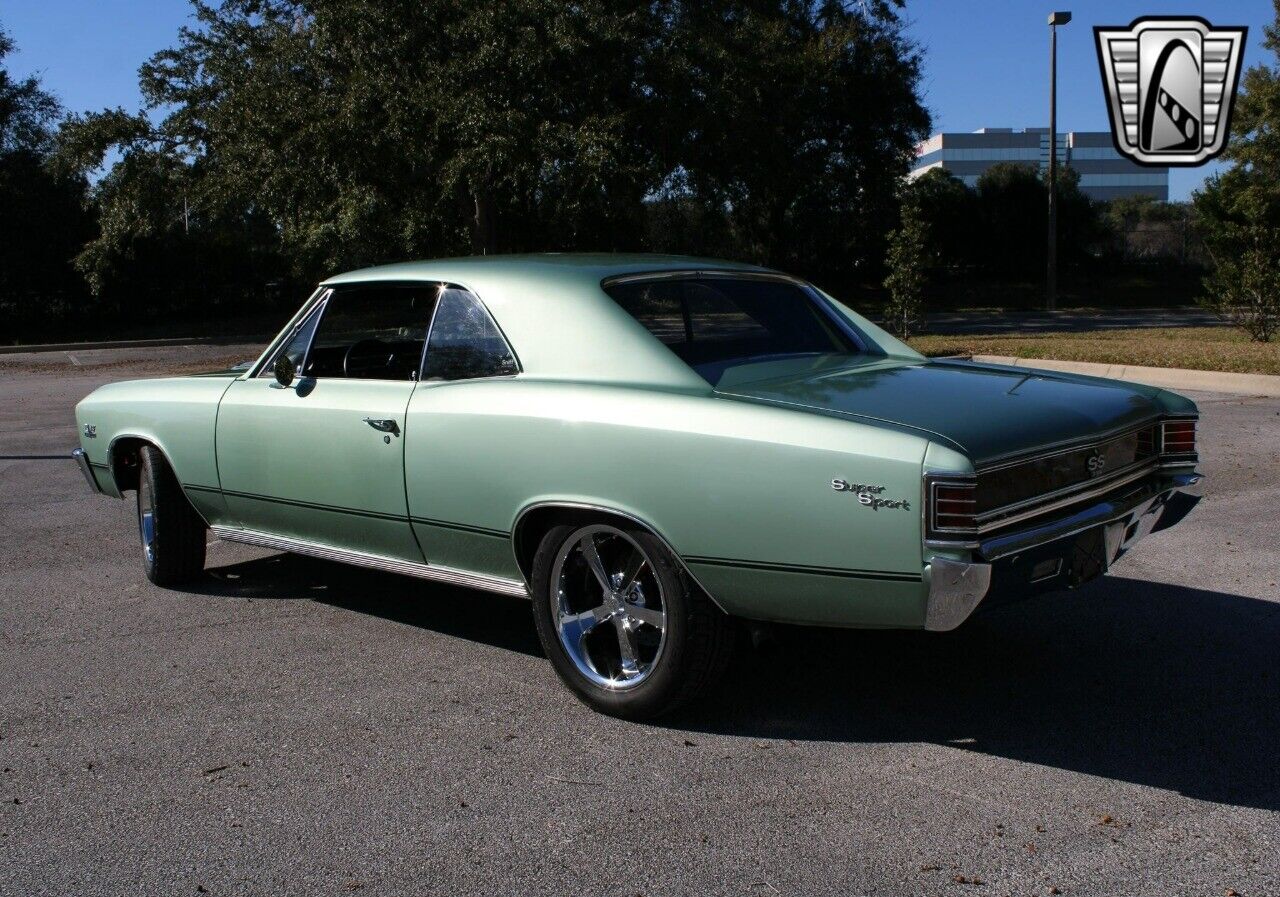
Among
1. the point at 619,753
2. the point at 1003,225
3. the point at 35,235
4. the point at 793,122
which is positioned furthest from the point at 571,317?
the point at 1003,225

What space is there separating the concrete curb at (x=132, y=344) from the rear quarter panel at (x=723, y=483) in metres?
24.8

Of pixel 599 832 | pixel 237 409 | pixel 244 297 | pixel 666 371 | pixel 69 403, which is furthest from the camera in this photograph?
pixel 244 297

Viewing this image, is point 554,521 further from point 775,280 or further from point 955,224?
point 955,224

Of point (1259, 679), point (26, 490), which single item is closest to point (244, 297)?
point (26, 490)

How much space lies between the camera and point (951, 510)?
3547mm

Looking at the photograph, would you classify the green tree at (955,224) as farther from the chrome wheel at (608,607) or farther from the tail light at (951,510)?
the tail light at (951,510)

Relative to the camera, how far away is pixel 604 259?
5086mm

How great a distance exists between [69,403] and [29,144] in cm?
2202

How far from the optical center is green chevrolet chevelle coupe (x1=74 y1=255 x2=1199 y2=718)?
12.1 feet

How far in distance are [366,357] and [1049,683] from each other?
294 cm

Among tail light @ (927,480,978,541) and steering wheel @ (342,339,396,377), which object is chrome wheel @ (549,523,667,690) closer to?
tail light @ (927,480,978,541)

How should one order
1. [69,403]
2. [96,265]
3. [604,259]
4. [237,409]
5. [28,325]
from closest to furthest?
1. [604,259]
2. [237,409]
3. [69,403]
4. [96,265]
5. [28,325]

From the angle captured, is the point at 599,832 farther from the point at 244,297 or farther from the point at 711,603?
the point at 244,297

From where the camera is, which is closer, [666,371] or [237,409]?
[666,371]
